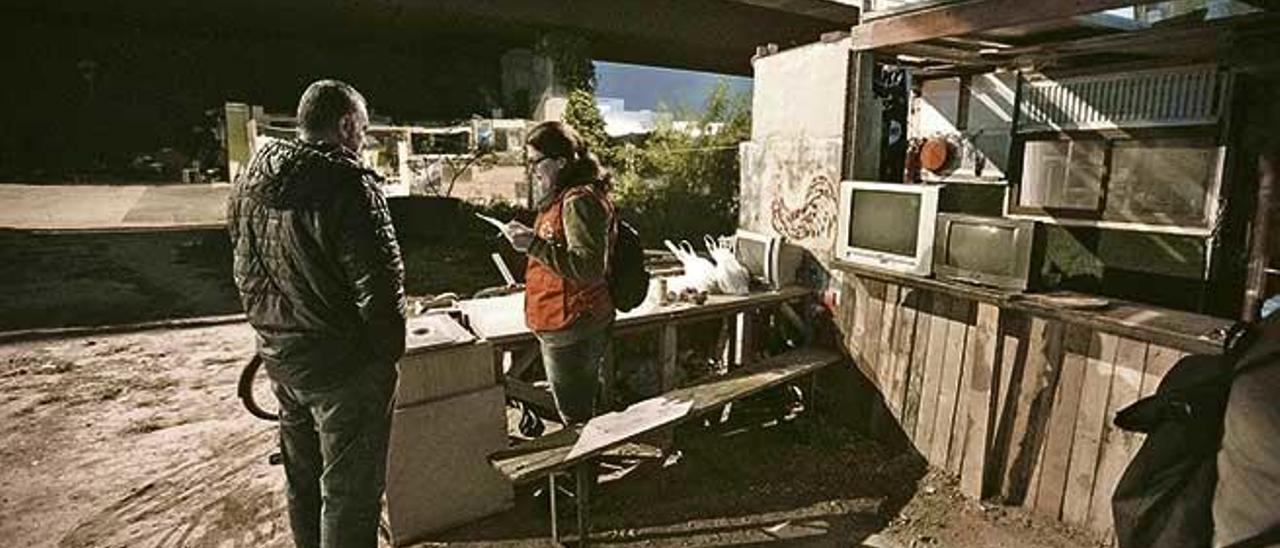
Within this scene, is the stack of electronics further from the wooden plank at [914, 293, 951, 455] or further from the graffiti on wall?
the graffiti on wall

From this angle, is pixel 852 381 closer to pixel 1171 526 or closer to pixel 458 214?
pixel 1171 526

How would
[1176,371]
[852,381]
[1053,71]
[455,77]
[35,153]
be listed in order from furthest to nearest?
1. [455,77]
2. [35,153]
3. [1053,71]
4. [852,381]
5. [1176,371]

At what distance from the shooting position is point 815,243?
5.64 metres

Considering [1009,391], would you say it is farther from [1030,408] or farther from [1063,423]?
[1063,423]

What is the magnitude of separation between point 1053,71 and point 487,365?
628 centimetres

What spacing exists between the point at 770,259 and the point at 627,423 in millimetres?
2240

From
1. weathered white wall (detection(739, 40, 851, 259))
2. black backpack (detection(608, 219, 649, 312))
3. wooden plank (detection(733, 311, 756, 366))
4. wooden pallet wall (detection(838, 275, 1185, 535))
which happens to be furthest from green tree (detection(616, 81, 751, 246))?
black backpack (detection(608, 219, 649, 312))

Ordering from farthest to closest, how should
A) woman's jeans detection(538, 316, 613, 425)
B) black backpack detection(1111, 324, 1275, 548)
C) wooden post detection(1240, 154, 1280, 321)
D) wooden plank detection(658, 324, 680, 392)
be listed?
1. wooden plank detection(658, 324, 680, 392)
2. wooden post detection(1240, 154, 1280, 321)
3. woman's jeans detection(538, 316, 613, 425)
4. black backpack detection(1111, 324, 1275, 548)

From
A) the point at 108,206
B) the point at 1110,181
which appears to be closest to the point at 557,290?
the point at 1110,181

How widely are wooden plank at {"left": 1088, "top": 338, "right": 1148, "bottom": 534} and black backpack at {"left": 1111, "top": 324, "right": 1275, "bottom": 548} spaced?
1784mm

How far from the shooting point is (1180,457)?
2.02m

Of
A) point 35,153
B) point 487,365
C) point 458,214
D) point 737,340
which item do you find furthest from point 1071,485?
point 35,153

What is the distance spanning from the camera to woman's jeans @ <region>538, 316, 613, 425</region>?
3908 mm

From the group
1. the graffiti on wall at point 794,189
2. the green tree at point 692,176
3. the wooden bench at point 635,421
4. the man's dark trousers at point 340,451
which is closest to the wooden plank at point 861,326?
the wooden bench at point 635,421
